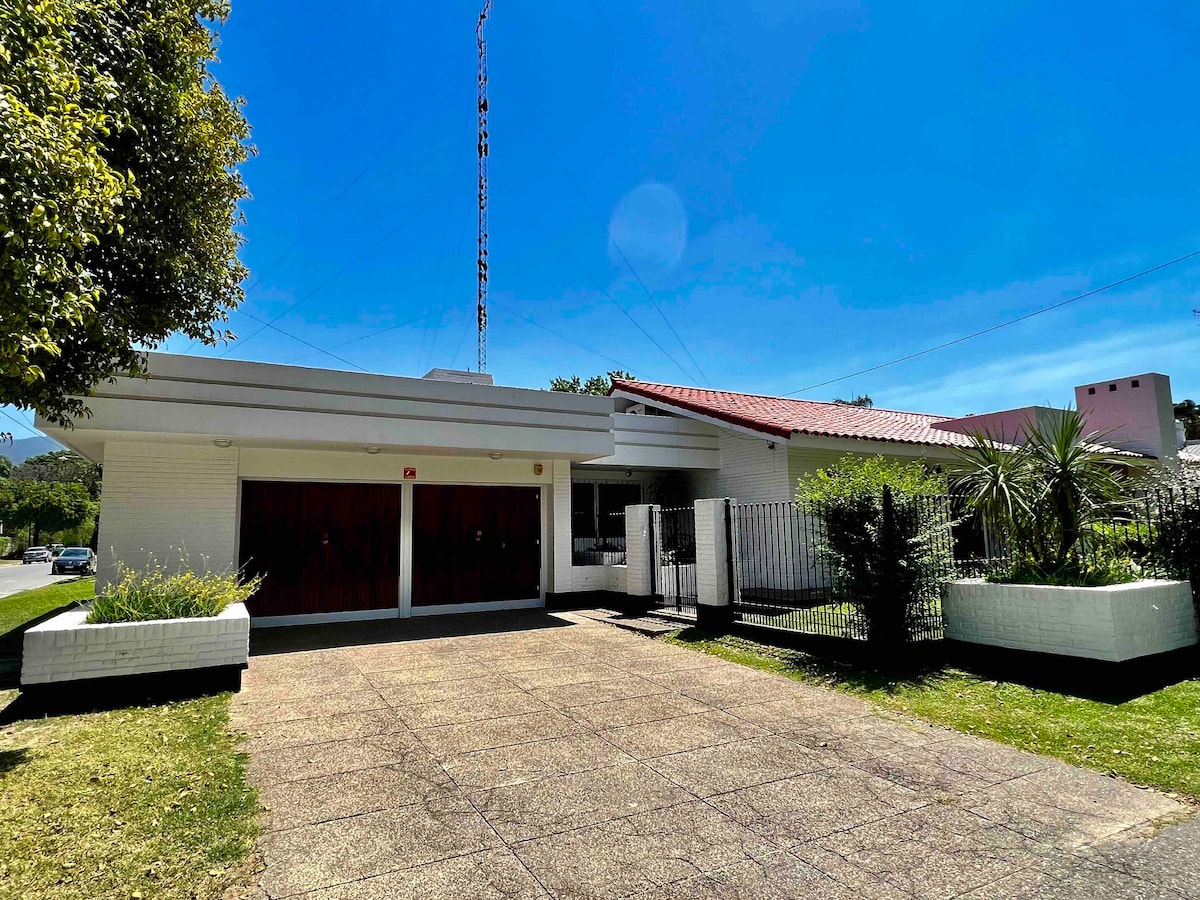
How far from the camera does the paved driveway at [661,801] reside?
325 centimetres

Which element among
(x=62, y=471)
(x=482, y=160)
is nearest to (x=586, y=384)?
(x=482, y=160)

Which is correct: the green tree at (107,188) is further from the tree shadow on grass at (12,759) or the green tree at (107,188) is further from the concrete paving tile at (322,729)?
the concrete paving tile at (322,729)

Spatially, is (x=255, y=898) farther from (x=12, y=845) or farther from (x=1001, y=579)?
(x=1001, y=579)

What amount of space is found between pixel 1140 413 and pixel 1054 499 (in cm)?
1379

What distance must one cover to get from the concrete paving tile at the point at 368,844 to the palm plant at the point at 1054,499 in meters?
7.02

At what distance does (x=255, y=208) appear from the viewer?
24.9ft

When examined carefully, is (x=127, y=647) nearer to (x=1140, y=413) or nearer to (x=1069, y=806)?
(x=1069, y=806)

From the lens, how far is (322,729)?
5.71 metres

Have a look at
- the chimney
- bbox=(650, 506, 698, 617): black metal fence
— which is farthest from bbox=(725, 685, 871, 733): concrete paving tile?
the chimney

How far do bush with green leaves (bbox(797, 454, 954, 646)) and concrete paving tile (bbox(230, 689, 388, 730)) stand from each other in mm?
5689

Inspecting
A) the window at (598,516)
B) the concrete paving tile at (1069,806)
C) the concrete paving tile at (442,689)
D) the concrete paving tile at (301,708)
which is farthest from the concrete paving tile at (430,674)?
the window at (598,516)

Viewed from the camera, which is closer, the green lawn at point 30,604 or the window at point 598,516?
the green lawn at point 30,604

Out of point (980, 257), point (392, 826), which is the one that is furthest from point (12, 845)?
point (980, 257)

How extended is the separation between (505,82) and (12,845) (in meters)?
18.6
